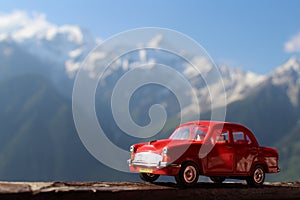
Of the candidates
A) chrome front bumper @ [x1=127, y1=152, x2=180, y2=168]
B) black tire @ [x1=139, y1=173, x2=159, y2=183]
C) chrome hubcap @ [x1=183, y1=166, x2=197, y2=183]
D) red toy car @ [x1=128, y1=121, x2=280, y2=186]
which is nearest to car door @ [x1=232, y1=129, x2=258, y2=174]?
red toy car @ [x1=128, y1=121, x2=280, y2=186]

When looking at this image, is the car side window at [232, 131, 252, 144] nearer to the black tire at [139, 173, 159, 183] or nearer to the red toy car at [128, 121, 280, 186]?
the red toy car at [128, 121, 280, 186]

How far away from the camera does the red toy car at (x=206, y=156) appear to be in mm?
5207

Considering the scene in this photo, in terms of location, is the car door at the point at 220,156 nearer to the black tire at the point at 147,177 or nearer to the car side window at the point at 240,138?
the car side window at the point at 240,138

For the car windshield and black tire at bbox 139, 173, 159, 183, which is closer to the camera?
black tire at bbox 139, 173, 159, 183

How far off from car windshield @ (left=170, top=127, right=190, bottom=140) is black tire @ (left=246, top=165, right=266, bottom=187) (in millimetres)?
1168

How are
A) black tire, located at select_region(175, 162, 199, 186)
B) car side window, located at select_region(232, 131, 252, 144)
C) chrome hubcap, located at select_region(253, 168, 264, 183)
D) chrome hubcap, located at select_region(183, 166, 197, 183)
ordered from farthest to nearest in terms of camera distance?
car side window, located at select_region(232, 131, 252, 144) → chrome hubcap, located at select_region(253, 168, 264, 183) → chrome hubcap, located at select_region(183, 166, 197, 183) → black tire, located at select_region(175, 162, 199, 186)

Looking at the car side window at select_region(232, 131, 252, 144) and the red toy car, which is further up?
the car side window at select_region(232, 131, 252, 144)

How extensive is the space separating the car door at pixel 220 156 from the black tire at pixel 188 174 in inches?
11.1

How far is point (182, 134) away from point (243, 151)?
3.37 ft

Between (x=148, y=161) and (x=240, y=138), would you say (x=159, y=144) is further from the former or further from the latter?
(x=240, y=138)

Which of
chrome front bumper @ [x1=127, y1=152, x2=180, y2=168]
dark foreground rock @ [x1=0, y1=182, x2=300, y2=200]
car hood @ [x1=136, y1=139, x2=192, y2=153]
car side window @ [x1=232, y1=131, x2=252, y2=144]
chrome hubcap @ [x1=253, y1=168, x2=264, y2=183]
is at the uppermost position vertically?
car side window @ [x1=232, y1=131, x2=252, y2=144]

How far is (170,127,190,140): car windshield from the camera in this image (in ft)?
20.1

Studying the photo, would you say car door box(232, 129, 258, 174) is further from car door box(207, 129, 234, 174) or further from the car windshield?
the car windshield

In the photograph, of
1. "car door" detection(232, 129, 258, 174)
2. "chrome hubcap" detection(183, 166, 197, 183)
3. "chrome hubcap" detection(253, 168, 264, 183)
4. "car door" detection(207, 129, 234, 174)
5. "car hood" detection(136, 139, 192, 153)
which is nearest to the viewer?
"chrome hubcap" detection(183, 166, 197, 183)
